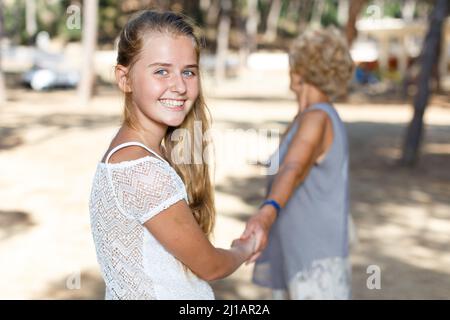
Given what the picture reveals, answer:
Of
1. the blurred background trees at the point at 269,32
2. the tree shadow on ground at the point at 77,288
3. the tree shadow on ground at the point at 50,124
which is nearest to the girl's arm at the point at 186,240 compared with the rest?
the blurred background trees at the point at 269,32

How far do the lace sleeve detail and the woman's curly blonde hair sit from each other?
1.39 metres

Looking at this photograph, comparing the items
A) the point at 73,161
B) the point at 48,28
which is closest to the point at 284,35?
the point at 48,28

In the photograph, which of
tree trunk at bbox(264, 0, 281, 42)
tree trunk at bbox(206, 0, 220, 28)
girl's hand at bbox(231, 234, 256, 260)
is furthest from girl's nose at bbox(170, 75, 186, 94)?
tree trunk at bbox(264, 0, 281, 42)

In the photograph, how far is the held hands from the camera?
2313 mm

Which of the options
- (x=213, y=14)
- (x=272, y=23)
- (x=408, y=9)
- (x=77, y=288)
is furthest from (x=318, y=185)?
(x=408, y=9)

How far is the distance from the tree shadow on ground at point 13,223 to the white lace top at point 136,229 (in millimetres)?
5139

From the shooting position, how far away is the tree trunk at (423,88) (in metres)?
11.2

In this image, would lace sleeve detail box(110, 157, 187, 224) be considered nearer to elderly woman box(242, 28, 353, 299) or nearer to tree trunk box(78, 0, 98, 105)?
elderly woman box(242, 28, 353, 299)

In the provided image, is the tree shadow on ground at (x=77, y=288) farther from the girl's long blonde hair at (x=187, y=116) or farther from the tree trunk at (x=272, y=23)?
the tree trunk at (x=272, y=23)

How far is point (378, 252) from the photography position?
21.2ft

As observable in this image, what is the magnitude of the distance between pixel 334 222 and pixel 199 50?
1.31 metres

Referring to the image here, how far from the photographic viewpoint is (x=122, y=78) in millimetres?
1792

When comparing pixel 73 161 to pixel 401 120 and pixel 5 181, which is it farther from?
pixel 401 120
